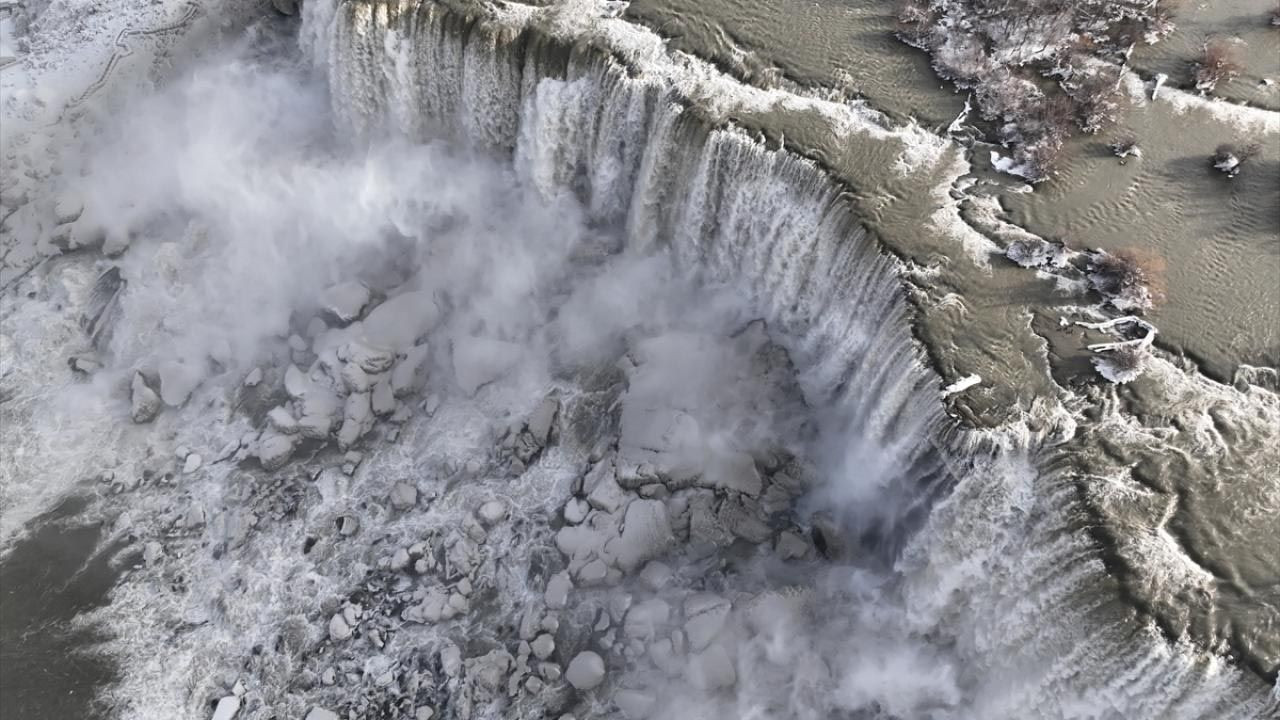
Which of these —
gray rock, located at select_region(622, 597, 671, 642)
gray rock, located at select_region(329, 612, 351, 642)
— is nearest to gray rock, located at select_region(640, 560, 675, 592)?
gray rock, located at select_region(622, 597, 671, 642)

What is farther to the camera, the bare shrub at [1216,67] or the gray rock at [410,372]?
the gray rock at [410,372]

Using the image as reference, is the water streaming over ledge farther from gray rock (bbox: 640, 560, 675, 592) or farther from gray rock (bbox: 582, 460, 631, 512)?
gray rock (bbox: 582, 460, 631, 512)

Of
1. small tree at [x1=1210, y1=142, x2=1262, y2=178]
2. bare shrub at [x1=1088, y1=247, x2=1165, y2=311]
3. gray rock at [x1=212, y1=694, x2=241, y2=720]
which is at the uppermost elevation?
small tree at [x1=1210, y1=142, x2=1262, y2=178]

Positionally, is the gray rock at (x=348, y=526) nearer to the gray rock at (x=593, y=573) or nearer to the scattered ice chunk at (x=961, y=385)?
the gray rock at (x=593, y=573)

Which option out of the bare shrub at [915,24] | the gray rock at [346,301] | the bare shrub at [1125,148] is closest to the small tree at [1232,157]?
the bare shrub at [1125,148]

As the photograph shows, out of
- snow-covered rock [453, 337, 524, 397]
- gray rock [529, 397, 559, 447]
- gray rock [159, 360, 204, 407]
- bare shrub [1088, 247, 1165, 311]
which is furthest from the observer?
gray rock [159, 360, 204, 407]

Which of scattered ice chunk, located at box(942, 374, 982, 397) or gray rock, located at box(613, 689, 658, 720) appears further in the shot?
gray rock, located at box(613, 689, 658, 720)

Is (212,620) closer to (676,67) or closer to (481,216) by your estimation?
(481,216)

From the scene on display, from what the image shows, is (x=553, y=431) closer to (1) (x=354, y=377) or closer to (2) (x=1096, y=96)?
(1) (x=354, y=377)
